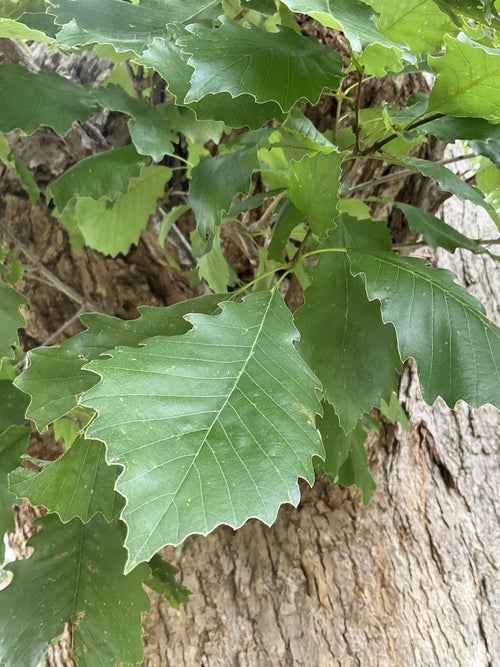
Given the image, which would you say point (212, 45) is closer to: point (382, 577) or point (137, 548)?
point (137, 548)

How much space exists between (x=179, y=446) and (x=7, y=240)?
974 mm

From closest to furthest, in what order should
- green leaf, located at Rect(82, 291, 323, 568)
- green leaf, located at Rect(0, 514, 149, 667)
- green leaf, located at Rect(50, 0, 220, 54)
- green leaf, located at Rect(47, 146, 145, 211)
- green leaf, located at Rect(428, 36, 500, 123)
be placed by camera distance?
green leaf, located at Rect(82, 291, 323, 568) < green leaf, located at Rect(428, 36, 500, 123) < green leaf, located at Rect(50, 0, 220, 54) < green leaf, located at Rect(0, 514, 149, 667) < green leaf, located at Rect(47, 146, 145, 211)

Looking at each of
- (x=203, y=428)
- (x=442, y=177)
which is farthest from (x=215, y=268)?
(x=203, y=428)

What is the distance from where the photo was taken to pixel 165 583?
986 millimetres

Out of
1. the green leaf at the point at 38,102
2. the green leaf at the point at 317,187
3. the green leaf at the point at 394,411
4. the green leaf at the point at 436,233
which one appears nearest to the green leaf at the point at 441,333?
the green leaf at the point at 317,187

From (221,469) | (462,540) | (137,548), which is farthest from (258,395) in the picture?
(462,540)

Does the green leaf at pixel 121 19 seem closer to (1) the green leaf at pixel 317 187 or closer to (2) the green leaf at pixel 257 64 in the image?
(2) the green leaf at pixel 257 64

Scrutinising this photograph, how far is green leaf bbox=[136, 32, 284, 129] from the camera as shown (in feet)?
2.39

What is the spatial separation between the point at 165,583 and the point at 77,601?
0.15 m

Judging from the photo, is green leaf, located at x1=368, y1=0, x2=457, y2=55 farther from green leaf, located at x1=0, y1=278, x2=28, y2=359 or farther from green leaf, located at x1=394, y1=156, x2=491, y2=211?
green leaf, located at x1=0, y1=278, x2=28, y2=359

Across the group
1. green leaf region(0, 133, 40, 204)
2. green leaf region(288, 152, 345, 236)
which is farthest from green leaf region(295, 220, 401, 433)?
green leaf region(0, 133, 40, 204)

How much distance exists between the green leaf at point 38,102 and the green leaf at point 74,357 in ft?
1.09

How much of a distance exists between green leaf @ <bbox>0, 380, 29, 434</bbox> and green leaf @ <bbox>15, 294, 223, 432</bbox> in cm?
22

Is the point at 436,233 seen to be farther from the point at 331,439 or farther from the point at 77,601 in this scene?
the point at 77,601
